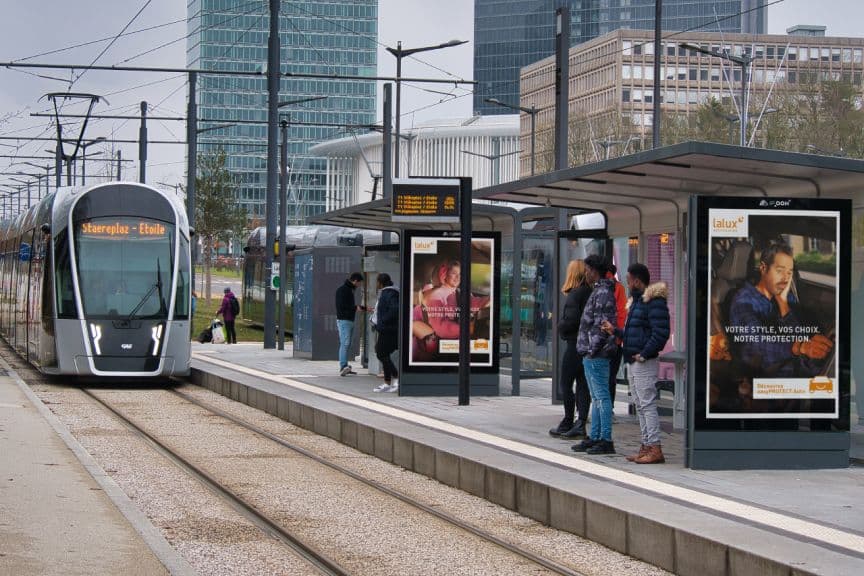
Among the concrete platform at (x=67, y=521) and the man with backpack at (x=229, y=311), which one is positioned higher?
the man with backpack at (x=229, y=311)

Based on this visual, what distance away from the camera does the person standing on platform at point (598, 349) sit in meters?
12.4

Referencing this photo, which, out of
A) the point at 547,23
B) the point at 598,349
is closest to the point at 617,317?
the point at 598,349

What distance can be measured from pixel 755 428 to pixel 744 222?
154cm

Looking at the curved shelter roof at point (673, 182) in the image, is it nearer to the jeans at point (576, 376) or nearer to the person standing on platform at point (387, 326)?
the jeans at point (576, 376)

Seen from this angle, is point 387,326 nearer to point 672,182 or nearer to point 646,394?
point 672,182

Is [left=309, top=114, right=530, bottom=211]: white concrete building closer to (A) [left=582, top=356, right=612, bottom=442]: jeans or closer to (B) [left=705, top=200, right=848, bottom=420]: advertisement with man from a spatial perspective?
(A) [left=582, top=356, right=612, bottom=442]: jeans

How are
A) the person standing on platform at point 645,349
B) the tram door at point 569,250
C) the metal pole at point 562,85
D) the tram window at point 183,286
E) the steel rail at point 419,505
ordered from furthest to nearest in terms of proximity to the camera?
the tram window at point 183,286 < the metal pole at point 562,85 < the tram door at point 569,250 < the person standing on platform at point 645,349 < the steel rail at point 419,505

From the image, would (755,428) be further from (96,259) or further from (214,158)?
(214,158)

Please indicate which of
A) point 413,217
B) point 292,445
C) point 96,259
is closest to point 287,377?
point 96,259

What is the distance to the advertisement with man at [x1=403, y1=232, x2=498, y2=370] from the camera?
18.7m

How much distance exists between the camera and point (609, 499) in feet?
31.1

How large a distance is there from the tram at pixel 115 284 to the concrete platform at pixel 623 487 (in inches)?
233

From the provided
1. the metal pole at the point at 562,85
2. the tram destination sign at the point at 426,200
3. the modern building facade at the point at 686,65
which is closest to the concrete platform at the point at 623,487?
the tram destination sign at the point at 426,200

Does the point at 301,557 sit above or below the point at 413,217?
below
